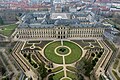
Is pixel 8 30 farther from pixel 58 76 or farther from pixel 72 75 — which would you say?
pixel 72 75

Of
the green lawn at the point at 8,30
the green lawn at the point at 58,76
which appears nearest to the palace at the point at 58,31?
the green lawn at the point at 8,30

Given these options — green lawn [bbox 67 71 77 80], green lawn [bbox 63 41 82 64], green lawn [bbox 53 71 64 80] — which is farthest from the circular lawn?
green lawn [bbox 67 71 77 80]

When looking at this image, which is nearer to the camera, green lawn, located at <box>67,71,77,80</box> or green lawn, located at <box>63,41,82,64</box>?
green lawn, located at <box>67,71,77,80</box>

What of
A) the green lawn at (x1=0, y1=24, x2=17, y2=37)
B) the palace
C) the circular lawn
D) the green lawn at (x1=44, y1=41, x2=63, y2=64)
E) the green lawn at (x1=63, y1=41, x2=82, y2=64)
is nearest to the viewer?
the green lawn at (x1=44, y1=41, x2=63, y2=64)

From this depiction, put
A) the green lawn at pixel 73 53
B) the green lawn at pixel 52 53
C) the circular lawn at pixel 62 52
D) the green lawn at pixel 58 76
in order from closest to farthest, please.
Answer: the green lawn at pixel 58 76 < the green lawn at pixel 52 53 < the circular lawn at pixel 62 52 < the green lawn at pixel 73 53

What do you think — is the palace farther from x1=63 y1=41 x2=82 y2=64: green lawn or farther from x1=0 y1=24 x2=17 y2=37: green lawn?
x1=63 y1=41 x2=82 y2=64: green lawn

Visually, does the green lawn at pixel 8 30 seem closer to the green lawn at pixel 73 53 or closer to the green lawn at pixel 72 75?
the green lawn at pixel 73 53
